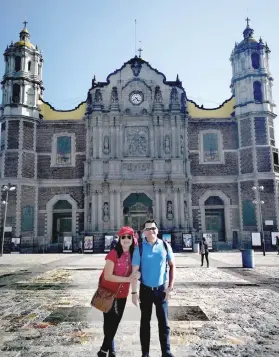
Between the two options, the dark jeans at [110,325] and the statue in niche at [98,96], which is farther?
the statue in niche at [98,96]

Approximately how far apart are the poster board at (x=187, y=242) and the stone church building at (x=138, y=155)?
1.24 metres

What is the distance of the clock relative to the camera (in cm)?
3097

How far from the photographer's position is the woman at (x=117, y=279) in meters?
3.93

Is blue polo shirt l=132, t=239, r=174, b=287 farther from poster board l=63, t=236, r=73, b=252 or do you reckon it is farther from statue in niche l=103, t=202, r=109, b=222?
statue in niche l=103, t=202, r=109, b=222

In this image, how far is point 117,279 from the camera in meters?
3.94

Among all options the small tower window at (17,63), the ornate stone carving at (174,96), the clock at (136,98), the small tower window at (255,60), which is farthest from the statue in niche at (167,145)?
the small tower window at (17,63)

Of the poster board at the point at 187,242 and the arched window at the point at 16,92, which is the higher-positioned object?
the arched window at the point at 16,92

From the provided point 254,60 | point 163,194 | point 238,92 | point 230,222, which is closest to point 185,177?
point 163,194

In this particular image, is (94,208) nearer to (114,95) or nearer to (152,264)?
(114,95)

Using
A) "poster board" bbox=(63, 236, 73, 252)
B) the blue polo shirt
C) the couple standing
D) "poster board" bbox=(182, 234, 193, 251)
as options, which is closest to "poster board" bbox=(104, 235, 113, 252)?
"poster board" bbox=(63, 236, 73, 252)

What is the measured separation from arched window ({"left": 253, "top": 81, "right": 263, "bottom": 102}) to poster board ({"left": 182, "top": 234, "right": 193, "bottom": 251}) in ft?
47.8

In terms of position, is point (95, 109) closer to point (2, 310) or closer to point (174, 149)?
point (174, 149)

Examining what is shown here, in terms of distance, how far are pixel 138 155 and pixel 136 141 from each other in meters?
1.38

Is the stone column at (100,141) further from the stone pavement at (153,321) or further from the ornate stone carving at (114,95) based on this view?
the stone pavement at (153,321)
